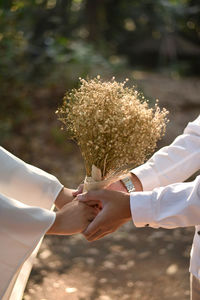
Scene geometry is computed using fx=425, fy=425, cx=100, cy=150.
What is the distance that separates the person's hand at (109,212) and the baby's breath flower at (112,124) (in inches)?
5.9

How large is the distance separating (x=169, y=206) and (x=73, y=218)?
48 cm

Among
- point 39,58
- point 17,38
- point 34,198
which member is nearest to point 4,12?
point 17,38

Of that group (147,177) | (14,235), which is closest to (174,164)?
(147,177)

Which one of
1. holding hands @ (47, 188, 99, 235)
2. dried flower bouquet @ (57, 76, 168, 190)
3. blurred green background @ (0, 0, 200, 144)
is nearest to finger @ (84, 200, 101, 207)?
holding hands @ (47, 188, 99, 235)

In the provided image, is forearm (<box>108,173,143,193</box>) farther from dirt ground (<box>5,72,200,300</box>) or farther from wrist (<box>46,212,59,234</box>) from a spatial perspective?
dirt ground (<box>5,72,200,300</box>)

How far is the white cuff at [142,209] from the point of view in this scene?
5.74 feet

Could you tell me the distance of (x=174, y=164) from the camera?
86.2 inches

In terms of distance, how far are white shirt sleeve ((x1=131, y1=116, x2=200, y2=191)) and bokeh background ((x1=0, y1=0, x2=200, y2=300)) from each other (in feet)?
3.47

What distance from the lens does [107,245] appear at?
3.78 m

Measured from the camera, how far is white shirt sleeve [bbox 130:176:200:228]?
1.69 m

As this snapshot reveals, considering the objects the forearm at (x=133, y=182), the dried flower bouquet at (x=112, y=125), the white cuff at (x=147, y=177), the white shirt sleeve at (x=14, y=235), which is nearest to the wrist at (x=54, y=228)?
the white shirt sleeve at (x=14, y=235)

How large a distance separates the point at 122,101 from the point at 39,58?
469 centimetres

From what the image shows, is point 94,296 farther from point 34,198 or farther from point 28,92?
point 28,92

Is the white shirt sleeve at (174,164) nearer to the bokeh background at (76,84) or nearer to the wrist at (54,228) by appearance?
the wrist at (54,228)
